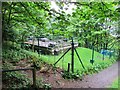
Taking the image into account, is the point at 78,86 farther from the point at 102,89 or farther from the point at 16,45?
the point at 16,45

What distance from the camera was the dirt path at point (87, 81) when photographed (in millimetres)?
3024

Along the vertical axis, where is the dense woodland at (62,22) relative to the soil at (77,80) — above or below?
above

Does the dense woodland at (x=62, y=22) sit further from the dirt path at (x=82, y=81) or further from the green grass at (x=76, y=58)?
the dirt path at (x=82, y=81)

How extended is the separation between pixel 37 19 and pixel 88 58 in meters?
1.69

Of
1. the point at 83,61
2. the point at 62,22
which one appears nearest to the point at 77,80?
the point at 83,61

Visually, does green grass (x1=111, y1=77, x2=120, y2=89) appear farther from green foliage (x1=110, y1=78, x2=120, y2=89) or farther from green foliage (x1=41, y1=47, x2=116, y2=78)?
green foliage (x1=41, y1=47, x2=116, y2=78)

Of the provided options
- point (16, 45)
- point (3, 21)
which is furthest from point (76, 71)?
point (3, 21)

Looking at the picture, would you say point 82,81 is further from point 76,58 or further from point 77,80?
point 76,58

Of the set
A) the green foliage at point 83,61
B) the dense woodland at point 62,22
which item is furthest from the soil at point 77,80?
the dense woodland at point 62,22

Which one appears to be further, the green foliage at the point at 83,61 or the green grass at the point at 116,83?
the green foliage at the point at 83,61

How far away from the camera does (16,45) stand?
3279 mm

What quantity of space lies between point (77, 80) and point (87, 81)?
0.18m

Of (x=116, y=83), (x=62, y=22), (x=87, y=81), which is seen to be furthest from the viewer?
(x=87, y=81)

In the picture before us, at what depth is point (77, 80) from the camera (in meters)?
3.38
